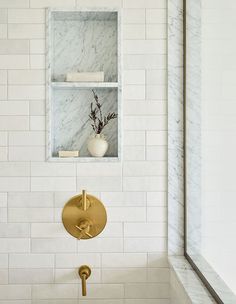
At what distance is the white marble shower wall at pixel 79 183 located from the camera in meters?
2.37

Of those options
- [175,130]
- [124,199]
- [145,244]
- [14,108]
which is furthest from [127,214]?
[14,108]

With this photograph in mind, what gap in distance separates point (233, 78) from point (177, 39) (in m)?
0.77

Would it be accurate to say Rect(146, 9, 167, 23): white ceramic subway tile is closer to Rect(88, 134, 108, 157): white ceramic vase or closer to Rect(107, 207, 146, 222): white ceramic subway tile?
Rect(88, 134, 108, 157): white ceramic vase

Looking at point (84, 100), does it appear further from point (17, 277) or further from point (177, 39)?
point (17, 277)

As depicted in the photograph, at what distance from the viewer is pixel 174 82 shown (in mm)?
2361

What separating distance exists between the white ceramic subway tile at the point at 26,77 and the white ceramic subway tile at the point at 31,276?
0.99m

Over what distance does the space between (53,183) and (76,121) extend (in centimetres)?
37

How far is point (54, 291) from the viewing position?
240 centimetres

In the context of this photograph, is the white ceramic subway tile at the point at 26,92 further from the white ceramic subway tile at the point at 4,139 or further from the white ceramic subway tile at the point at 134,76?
the white ceramic subway tile at the point at 134,76

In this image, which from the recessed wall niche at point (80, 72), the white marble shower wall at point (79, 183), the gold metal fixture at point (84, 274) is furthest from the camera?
the recessed wall niche at point (80, 72)


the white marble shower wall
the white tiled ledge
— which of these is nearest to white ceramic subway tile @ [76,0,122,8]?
the white marble shower wall

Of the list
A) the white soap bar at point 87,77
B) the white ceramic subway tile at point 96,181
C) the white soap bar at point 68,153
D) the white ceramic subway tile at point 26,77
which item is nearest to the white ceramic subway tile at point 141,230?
the white ceramic subway tile at point 96,181

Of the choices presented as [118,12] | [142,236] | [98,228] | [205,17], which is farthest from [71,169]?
[205,17]

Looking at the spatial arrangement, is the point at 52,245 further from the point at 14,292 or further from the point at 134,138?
the point at 134,138
